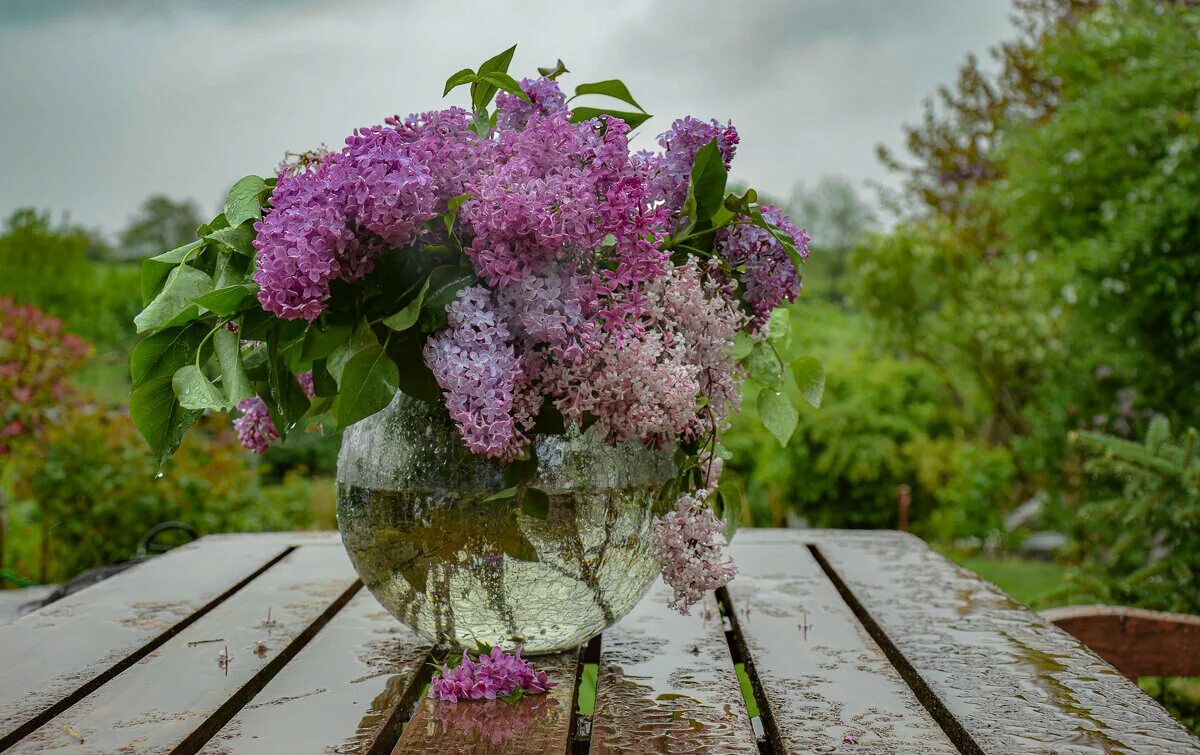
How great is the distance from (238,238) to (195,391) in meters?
0.17

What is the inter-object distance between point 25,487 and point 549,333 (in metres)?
3.71

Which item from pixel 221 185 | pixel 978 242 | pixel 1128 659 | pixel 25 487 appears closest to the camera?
pixel 1128 659

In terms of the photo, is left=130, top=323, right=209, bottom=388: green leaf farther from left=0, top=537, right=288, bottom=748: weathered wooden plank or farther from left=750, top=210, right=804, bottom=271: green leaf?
left=750, top=210, right=804, bottom=271: green leaf

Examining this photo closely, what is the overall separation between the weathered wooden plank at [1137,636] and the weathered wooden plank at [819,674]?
0.39m

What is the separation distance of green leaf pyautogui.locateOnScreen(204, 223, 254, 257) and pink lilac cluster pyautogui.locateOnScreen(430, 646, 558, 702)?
0.48m

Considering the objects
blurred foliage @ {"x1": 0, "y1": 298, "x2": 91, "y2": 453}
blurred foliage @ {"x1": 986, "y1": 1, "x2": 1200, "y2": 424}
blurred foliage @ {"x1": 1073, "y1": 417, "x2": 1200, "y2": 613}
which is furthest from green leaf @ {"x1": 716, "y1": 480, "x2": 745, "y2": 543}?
blurred foliage @ {"x1": 0, "y1": 298, "x2": 91, "y2": 453}

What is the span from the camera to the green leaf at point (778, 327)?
4.08 feet

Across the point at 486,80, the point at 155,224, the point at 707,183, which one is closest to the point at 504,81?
the point at 486,80

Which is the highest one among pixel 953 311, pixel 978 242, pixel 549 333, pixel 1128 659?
pixel 978 242

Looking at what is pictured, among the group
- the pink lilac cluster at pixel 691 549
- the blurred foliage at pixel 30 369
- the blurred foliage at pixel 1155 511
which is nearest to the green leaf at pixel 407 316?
the pink lilac cluster at pixel 691 549

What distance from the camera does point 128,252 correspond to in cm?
991

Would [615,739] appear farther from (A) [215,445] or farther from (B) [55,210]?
(B) [55,210]

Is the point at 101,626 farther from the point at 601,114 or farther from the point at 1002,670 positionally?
the point at 1002,670

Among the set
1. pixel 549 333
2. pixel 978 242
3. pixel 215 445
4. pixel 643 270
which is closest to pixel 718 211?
pixel 643 270
